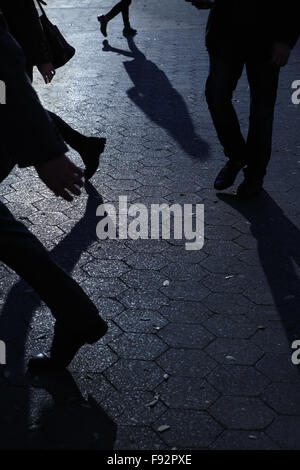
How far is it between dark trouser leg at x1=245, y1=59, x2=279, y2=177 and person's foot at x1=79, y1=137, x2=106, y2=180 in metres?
1.21

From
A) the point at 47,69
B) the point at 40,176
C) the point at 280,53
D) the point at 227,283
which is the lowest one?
the point at 227,283

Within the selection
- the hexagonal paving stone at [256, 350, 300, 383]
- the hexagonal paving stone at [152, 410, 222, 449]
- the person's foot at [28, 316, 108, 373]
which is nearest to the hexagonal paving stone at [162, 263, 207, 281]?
the hexagonal paving stone at [256, 350, 300, 383]

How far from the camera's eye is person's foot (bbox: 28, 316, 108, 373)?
300 cm

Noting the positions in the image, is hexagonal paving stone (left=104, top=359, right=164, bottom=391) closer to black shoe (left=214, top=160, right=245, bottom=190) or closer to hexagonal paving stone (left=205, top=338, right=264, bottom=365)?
hexagonal paving stone (left=205, top=338, right=264, bottom=365)

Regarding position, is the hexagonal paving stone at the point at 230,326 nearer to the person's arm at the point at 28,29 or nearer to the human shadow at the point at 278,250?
the human shadow at the point at 278,250

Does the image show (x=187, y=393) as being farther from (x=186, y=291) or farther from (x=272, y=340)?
(x=186, y=291)

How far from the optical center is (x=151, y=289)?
12.9ft

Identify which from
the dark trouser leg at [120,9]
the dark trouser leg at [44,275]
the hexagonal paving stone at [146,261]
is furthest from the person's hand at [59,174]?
the dark trouser leg at [120,9]

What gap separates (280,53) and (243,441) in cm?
277

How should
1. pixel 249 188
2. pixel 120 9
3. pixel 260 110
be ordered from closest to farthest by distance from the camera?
pixel 260 110 → pixel 249 188 → pixel 120 9

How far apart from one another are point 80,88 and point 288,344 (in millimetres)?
5436

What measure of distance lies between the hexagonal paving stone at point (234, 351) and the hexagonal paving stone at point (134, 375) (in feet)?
1.03

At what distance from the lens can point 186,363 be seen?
10.8ft

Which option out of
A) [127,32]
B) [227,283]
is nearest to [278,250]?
[227,283]
